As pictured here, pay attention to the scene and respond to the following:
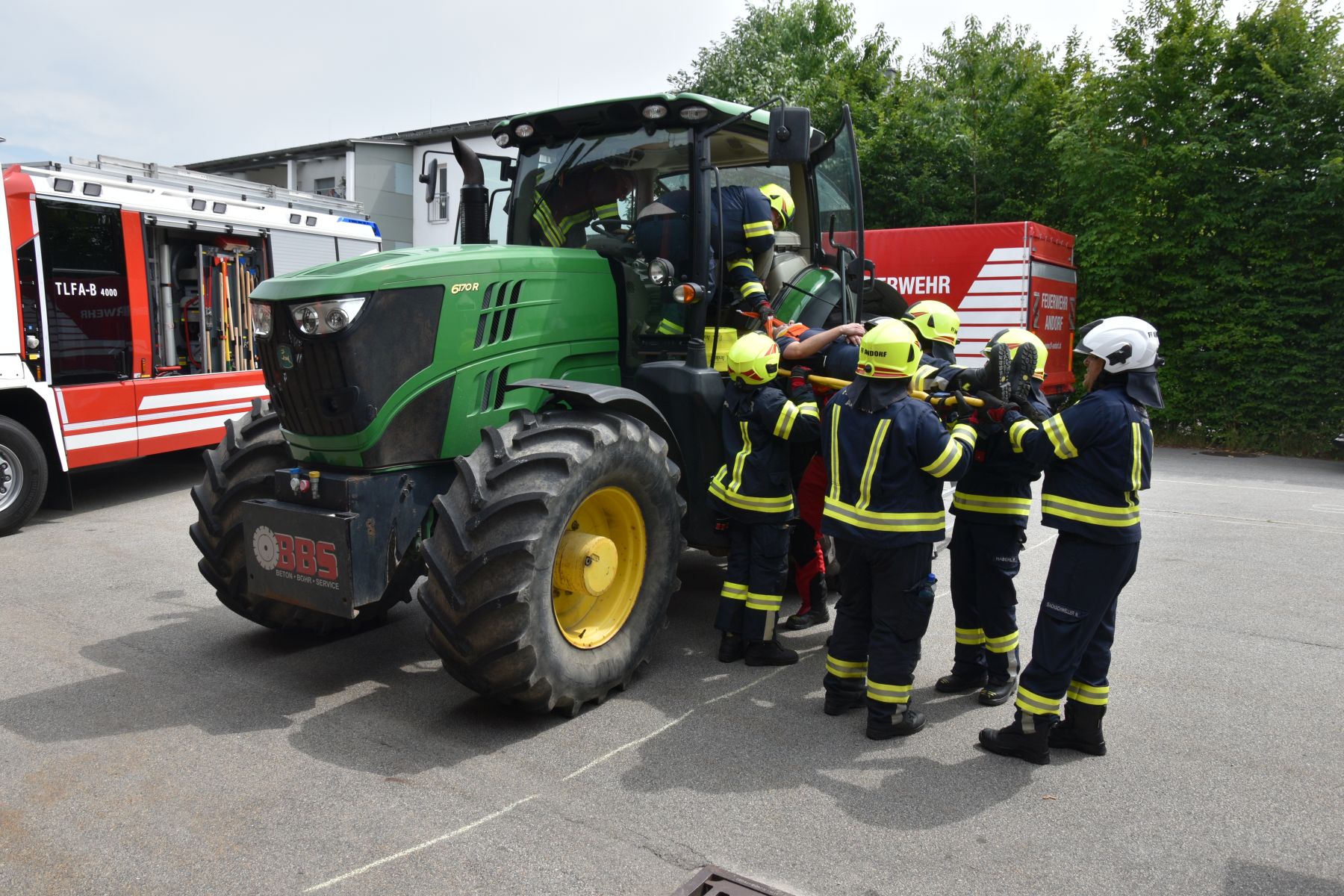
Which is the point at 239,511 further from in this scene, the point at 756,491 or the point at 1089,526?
the point at 1089,526

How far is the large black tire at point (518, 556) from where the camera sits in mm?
4004

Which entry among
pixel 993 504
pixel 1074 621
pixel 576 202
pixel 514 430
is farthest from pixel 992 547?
pixel 576 202

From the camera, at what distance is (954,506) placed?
487 cm

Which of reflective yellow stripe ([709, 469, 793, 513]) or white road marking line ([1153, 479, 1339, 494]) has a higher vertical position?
reflective yellow stripe ([709, 469, 793, 513])

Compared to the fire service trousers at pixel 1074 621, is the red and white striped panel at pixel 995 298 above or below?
above

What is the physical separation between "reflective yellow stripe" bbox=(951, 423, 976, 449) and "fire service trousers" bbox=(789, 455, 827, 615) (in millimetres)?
1337

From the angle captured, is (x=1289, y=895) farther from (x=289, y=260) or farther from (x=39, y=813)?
(x=289, y=260)

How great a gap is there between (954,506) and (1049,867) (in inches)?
75.5

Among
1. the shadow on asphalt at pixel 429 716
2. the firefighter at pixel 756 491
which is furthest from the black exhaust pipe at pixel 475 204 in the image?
the shadow on asphalt at pixel 429 716

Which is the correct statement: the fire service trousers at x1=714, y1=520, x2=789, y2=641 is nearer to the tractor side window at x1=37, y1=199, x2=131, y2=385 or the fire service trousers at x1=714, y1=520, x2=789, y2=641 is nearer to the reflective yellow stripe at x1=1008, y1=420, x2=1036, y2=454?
the reflective yellow stripe at x1=1008, y1=420, x2=1036, y2=454

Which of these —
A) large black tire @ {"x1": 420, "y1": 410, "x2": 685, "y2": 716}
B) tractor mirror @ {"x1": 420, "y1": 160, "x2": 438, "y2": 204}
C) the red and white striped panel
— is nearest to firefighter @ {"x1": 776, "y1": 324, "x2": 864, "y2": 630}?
large black tire @ {"x1": 420, "y1": 410, "x2": 685, "y2": 716}

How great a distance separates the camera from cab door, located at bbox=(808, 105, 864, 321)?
6.43 meters

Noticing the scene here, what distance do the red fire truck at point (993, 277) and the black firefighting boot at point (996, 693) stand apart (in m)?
8.99

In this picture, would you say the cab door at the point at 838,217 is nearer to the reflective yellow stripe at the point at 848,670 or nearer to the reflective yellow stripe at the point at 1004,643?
the reflective yellow stripe at the point at 1004,643
